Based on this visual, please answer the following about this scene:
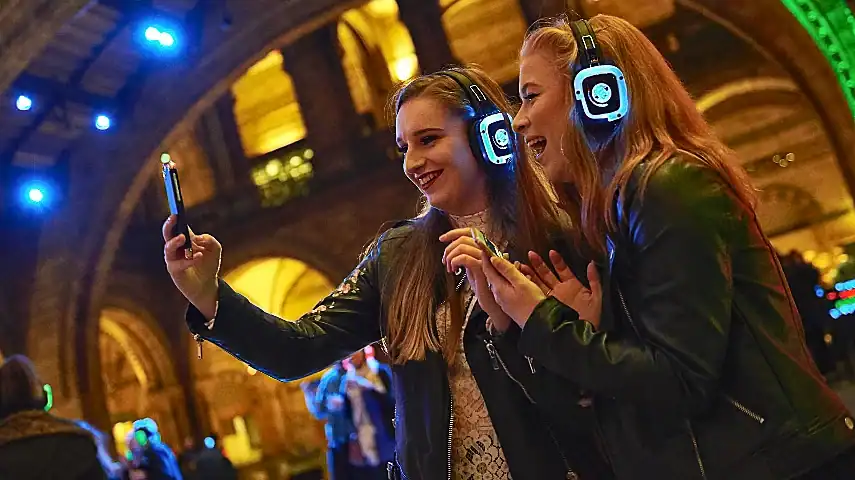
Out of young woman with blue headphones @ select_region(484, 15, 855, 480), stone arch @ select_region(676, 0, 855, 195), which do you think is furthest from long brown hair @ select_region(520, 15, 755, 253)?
stone arch @ select_region(676, 0, 855, 195)

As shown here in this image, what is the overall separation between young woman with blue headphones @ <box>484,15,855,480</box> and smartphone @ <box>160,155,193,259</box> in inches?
28.0

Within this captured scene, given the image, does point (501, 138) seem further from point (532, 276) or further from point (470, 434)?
point (470, 434)

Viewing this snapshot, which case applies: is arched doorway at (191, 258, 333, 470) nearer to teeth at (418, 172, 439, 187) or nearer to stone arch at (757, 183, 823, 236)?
stone arch at (757, 183, 823, 236)

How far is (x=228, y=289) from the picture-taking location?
6.20 feet

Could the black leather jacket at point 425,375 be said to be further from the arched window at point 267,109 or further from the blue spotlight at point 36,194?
the arched window at point 267,109

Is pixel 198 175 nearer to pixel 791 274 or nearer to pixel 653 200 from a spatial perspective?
pixel 791 274

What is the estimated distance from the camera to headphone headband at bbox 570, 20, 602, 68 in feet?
5.12

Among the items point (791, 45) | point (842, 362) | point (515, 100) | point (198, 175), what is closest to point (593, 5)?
point (791, 45)

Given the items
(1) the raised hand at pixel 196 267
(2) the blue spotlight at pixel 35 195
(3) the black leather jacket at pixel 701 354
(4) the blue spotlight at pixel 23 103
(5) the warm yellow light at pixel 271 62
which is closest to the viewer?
(3) the black leather jacket at pixel 701 354

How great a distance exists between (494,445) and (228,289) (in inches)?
28.5

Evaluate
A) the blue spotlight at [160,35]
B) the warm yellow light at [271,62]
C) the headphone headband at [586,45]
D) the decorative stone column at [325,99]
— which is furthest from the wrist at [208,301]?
the warm yellow light at [271,62]

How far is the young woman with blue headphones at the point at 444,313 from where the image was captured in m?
1.68

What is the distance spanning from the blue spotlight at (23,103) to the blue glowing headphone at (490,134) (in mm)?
8188

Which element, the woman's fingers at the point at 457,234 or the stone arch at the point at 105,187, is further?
the stone arch at the point at 105,187
